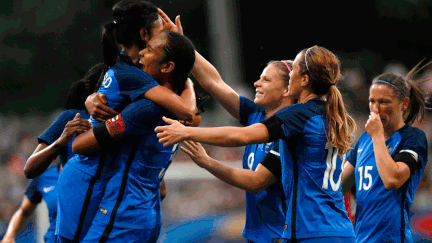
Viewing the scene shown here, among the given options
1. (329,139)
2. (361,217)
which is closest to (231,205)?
(361,217)

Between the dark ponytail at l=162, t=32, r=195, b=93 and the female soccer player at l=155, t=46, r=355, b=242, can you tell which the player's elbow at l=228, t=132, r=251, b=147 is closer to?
the female soccer player at l=155, t=46, r=355, b=242

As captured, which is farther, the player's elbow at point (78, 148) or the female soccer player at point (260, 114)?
the female soccer player at point (260, 114)

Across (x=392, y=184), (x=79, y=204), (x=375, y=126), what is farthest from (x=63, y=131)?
(x=392, y=184)

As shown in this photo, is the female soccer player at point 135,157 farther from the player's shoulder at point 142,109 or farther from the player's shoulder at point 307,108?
the player's shoulder at point 307,108

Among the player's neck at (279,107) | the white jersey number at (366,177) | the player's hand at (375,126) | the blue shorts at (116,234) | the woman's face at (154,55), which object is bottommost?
the white jersey number at (366,177)

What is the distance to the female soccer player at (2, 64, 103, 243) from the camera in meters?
3.25

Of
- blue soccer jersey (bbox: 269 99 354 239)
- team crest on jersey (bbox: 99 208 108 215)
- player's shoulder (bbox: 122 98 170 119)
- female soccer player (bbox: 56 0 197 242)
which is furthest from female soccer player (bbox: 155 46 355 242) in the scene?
team crest on jersey (bbox: 99 208 108 215)

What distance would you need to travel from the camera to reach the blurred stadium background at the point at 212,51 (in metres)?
7.28

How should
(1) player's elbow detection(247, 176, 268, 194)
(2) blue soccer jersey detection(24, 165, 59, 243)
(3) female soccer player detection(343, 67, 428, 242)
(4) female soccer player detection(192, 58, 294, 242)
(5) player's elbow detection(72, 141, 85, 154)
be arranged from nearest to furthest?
1. (5) player's elbow detection(72, 141, 85, 154)
2. (1) player's elbow detection(247, 176, 268, 194)
3. (4) female soccer player detection(192, 58, 294, 242)
4. (3) female soccer player detection(343, 67, 428, 242)
5. (2) blue soccer jersey detection(24, 165, 59, 243)

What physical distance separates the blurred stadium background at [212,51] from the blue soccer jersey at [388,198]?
3286mm

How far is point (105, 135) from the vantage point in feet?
8.95

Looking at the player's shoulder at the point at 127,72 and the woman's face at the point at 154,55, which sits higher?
the woman's face at the point at 154,55

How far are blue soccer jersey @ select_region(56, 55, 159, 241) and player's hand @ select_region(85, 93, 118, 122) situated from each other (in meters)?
0.04

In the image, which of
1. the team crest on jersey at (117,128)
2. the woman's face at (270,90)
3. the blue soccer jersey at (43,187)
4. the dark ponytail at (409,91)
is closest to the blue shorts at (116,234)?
the team crest on jersey at (117,128)
